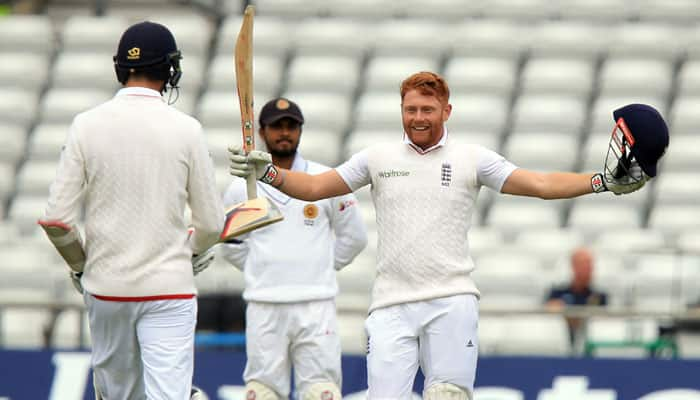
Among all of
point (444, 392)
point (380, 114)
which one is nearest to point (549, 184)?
point (444, 392)

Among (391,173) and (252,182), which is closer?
(252,182)

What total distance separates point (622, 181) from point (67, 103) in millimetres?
8579

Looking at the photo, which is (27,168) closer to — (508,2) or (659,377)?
(508,2)

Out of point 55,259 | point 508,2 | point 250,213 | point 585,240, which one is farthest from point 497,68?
point 250,213

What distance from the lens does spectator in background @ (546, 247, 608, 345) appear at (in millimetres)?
9539

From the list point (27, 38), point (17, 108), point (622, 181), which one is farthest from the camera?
point (27, 38)

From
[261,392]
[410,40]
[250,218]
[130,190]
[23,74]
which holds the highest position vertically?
[410,40]

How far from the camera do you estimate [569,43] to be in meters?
12.8

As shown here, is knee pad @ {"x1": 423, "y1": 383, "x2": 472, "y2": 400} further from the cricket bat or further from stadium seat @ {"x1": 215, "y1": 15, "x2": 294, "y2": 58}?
stadium seat @ {"x1": 215, "y1": 15, "x2": 294, "y2": 58}

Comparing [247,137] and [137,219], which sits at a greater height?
[247,137]

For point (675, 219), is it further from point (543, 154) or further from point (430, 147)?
point (430, 147)

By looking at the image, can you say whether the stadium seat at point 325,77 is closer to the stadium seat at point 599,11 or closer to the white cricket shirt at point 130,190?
the stadium seat at point 599,11

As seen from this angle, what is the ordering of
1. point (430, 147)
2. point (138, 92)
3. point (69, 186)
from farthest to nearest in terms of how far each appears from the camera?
point (430, 147) → point (138, 92) → point (69, 186)

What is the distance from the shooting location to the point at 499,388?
27.8 feet
